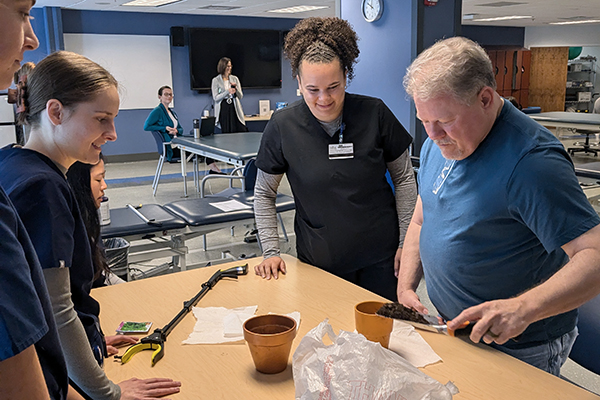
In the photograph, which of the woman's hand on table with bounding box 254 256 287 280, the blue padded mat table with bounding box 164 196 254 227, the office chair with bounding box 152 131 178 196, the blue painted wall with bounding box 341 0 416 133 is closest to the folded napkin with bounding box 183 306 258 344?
the woman's hand on table with bounding box 254 256 287 280

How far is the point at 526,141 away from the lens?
1.19 meters

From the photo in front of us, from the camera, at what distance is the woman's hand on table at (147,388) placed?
3.62 ft

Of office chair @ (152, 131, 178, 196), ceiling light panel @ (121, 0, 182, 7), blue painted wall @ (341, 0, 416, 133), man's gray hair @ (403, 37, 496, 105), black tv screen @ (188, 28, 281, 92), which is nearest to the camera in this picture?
man's gray hair @ (403, 37, 496, 105)

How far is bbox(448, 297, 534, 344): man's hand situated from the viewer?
1109 mm

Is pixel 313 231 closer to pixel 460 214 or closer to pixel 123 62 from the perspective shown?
pixel 460 214

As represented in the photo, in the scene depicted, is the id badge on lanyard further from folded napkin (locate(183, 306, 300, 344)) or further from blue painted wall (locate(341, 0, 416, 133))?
blue painted wall (locate(341, 0, 416, 133))

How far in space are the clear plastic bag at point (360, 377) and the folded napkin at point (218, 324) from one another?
409 mm

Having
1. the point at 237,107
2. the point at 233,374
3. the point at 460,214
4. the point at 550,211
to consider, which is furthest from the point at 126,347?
the point at 237,107

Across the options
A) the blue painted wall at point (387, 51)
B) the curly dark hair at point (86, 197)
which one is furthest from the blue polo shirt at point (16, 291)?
the blue painted wall at point (387, 51)

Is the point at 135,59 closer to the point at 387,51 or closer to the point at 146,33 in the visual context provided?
the point at 146,33

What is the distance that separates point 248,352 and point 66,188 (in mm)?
589

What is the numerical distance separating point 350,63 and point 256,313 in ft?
3.00

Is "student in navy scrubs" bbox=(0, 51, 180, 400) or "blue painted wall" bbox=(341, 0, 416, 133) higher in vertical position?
"blue painted wall" bbox=(341, 0, 416, 133)

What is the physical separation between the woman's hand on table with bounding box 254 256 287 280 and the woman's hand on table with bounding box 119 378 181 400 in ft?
2.26
